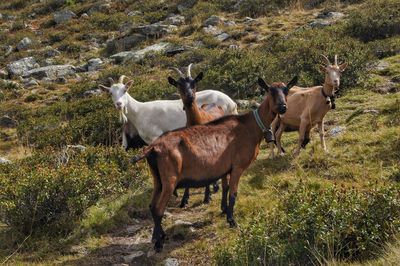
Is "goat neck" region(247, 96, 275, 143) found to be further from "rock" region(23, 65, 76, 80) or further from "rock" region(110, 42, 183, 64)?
"rock" region(23, 65, 76, 80)

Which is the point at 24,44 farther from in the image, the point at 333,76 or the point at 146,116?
the point at 333,76

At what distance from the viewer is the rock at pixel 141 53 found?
2441cm

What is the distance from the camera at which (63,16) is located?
34.9 meters

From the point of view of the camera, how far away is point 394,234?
543 cm

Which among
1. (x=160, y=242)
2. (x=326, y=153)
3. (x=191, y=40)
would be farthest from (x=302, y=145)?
(x=191, y=40)

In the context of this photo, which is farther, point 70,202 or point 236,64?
point 236,64

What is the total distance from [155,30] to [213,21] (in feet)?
11.1

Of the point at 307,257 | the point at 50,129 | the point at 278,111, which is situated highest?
the point at 278,111

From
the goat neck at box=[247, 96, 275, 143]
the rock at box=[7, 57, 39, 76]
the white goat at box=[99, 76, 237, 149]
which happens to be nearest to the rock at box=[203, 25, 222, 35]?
the rock at box=[7, 57, 39, 76]

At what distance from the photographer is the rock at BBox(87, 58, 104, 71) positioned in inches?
987

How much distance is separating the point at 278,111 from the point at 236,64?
10748 millimetres

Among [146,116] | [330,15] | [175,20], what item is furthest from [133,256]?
[175,20]

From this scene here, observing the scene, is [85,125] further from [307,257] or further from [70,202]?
[307,257]

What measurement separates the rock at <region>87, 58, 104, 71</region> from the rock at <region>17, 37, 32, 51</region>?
6.47 m
